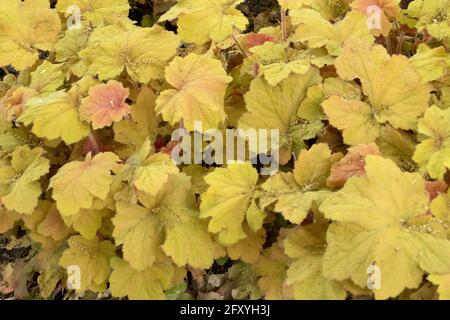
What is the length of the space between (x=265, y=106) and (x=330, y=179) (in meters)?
0.49

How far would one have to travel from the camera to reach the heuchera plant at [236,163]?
202 centimetres

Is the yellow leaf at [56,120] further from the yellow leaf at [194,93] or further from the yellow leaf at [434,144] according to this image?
the yellow leaf at [434,144]

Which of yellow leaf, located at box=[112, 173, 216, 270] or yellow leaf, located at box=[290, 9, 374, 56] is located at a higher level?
yellow leaf, located at box=[290, 9, 374, 56]

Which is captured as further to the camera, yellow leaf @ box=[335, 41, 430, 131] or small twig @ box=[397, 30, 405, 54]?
small twig @ box=[397, 30, 405, 54]

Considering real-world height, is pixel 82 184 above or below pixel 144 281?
above

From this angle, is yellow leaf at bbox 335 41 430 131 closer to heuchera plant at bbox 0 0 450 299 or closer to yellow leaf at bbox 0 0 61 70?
heuchera plant at bbox 0 0 450 299

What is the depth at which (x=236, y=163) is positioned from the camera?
2.32m

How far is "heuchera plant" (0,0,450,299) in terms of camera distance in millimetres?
2020

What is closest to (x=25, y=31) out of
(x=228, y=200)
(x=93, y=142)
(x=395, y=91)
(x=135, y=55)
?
(x=135, y=55)

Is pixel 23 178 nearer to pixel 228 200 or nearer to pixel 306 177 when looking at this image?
pixel 228 200

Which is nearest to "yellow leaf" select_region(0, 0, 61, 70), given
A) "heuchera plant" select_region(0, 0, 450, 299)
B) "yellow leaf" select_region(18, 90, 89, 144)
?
"heuchera plant" select_region(0, 0, 450, 299)

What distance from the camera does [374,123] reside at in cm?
238

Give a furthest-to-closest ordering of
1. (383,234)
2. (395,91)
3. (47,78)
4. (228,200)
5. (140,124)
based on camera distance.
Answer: (47,78) → (140,124) → (395,91) → (228,200) → (383,234)

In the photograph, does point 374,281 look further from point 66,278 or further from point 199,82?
point 66,278
